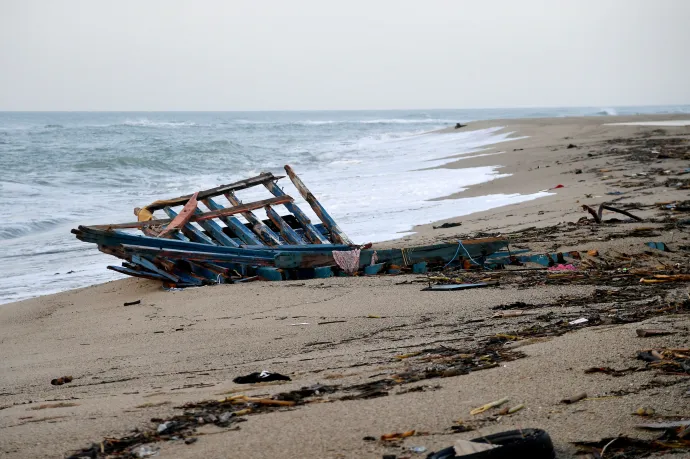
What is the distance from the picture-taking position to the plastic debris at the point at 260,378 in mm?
3815

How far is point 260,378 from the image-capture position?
3.83 m

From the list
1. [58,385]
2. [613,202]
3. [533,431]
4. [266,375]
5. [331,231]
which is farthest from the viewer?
[613,202]

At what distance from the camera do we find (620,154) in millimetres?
16625

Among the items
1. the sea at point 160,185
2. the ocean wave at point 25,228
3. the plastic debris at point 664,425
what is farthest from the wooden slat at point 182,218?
the ocean wave at point 25,228

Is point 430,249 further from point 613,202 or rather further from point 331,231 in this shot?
point 613,202

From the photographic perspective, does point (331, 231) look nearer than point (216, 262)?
No

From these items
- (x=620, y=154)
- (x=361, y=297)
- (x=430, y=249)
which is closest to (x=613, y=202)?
(x=430, y=249)

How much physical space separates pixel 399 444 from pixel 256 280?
4580 mm

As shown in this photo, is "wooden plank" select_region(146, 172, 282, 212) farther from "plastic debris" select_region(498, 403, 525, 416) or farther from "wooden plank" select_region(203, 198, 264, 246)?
"plastic debris" select_region(498, 403, 525, 416)

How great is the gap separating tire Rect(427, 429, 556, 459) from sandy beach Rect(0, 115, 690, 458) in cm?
15

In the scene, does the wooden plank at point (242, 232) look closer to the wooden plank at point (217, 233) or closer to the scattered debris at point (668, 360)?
the wooden plank at point (217, 233)

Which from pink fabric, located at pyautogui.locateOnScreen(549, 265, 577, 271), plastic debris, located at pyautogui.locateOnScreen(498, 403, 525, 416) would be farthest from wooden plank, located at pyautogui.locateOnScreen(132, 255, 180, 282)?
plastic debris, located at pyautogui.locateOnScreen(498, 403, 525, 416)

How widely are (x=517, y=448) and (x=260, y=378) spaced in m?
1.72

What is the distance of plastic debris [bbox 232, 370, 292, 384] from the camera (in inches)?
150
